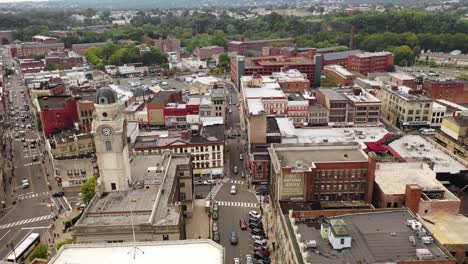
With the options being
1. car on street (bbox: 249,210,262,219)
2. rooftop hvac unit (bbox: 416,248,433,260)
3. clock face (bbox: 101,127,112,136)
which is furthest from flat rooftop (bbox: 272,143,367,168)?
clock face (bbox: 101,127,112,136)

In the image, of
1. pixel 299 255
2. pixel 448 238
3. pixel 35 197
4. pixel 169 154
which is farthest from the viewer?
pixel 35 197

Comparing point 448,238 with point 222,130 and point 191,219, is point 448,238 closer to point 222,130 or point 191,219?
point 191,219

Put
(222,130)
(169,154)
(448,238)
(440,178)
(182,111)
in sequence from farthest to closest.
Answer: (182,111) → (222,130) → (169,154) → (440,178) → (448,238)

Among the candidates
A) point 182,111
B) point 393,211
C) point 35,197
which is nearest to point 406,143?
point 393,211

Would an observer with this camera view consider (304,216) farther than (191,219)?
No

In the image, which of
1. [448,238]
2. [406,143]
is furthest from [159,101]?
[448,238]

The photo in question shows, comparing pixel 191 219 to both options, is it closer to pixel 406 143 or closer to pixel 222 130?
pixel 222 130

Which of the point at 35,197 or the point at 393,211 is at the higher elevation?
the point at 393,211
